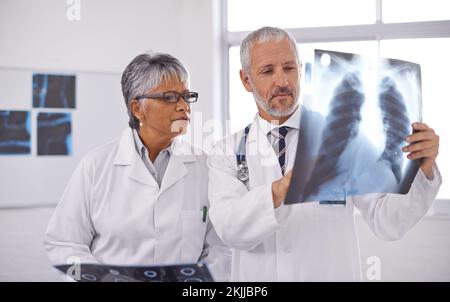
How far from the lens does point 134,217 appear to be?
3.39 ft

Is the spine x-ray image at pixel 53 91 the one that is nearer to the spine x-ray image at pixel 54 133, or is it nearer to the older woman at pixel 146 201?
the spine x-ray image at pixel 54 133

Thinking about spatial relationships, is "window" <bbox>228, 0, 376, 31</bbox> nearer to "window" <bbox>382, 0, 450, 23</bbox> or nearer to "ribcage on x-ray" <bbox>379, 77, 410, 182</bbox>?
"window" <bbox>382, 0, 450, 23</bbox>

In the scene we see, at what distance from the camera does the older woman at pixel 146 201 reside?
1.02 metres

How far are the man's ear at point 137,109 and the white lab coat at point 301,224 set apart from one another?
20cm

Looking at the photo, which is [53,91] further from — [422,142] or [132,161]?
[422,142]

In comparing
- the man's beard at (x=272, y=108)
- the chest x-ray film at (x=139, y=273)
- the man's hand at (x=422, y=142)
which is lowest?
the chest x-ray film at (x=139, y=273)

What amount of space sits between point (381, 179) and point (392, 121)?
100 millimetres

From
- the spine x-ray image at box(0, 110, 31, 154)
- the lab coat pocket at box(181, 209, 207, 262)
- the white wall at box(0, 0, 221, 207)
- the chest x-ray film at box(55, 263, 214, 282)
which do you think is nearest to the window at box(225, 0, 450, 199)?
the white wall at box(0, 0, 221, 207)

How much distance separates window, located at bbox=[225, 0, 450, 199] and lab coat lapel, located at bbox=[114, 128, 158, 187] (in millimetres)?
1375

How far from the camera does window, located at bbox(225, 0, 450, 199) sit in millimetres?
2174

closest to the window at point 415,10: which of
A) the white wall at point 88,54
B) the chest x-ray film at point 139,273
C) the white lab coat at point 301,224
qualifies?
the white wall at point 88,54

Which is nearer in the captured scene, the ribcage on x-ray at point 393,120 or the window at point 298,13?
the ribcage on x-ray at point 393,120
